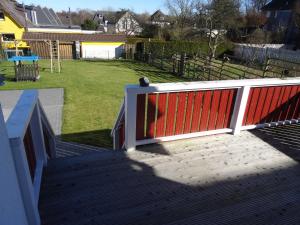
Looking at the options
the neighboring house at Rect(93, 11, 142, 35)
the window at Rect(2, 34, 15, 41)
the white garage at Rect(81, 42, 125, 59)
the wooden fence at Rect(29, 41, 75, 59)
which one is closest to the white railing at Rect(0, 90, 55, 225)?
the wooden fence at Rect(29, 41, 75, 59)

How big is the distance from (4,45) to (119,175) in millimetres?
24847

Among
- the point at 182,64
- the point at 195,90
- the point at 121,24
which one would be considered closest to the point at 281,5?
the point at 182,64

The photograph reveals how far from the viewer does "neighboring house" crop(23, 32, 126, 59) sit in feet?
80.7

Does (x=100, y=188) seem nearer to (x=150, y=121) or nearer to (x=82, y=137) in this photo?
(x=150, y=121)

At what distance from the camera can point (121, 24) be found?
165 feet

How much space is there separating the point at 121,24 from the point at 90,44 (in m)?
27.0

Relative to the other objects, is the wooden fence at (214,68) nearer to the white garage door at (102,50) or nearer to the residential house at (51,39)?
the white garage door at (102,50)

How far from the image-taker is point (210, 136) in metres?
4.32

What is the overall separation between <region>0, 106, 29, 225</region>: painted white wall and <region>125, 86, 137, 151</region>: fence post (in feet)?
5.76

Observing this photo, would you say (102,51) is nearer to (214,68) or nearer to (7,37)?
(7,37)

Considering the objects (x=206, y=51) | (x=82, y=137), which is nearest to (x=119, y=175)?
(x=82, y=137)

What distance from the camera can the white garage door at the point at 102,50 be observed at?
25684mm

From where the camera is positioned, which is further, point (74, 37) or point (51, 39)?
point (74, 37)

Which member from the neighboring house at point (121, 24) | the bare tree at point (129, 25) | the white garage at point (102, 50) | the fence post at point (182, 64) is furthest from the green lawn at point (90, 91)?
the neighboring house at point (121, 24)
